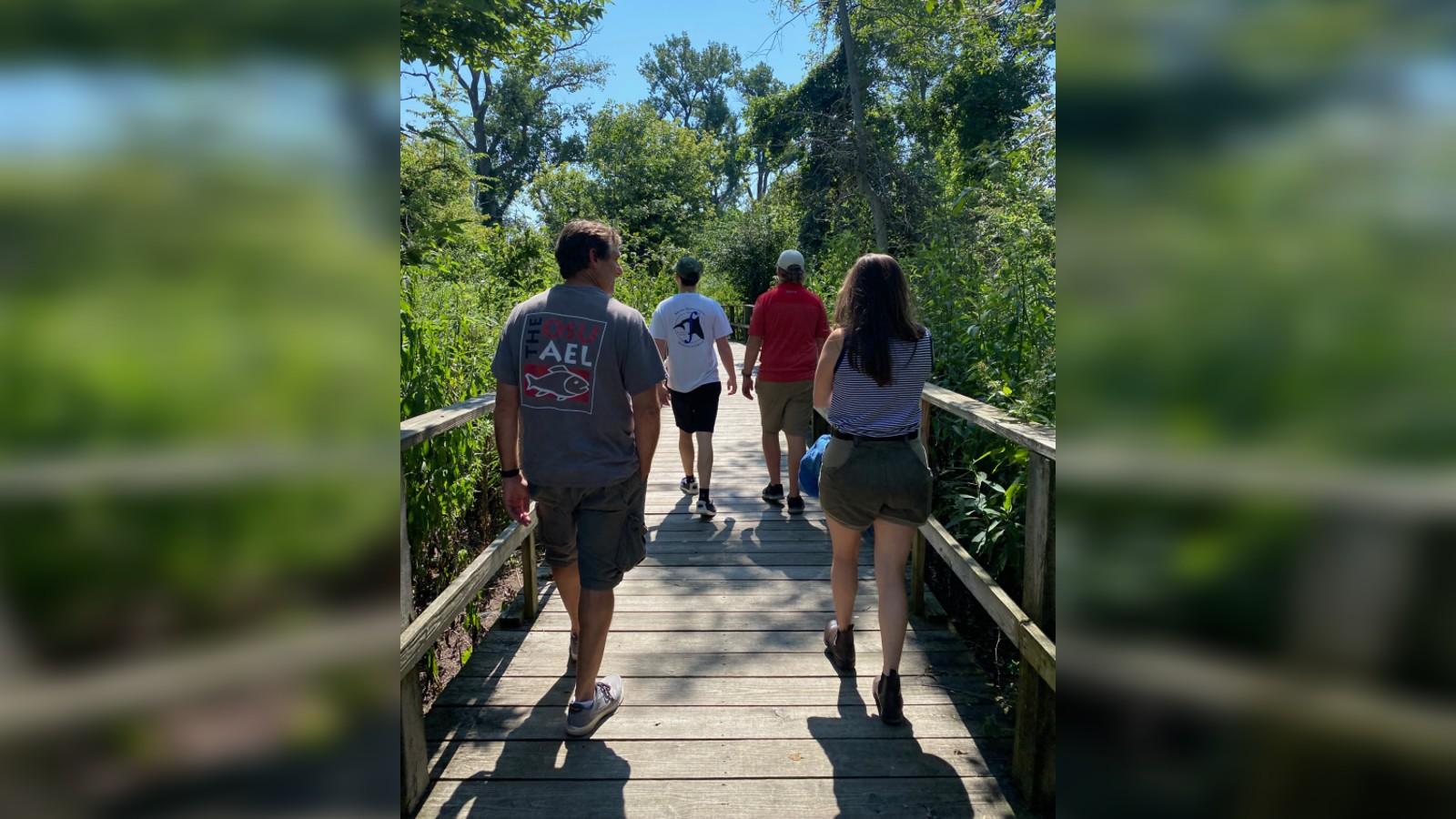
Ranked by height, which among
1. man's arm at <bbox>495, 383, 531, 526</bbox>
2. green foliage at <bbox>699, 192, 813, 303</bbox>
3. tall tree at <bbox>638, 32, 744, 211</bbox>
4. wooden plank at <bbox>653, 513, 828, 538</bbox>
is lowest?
wooden plank at <bbox>653, 513, 828, 538</bbox>

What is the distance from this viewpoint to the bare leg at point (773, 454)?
5.36 metres

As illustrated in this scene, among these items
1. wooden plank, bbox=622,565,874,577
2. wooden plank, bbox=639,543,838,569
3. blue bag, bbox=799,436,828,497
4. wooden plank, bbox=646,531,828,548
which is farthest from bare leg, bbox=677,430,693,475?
blue bag, bbox=799,436,828,497

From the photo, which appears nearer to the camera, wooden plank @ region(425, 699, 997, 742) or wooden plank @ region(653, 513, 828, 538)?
wooden plank @ region(425, 699, 997, 742)

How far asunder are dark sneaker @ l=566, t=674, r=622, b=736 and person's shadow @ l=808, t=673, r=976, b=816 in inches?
26.6

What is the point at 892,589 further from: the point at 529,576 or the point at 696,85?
the point at 696,85

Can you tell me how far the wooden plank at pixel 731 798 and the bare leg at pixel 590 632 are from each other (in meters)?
0.33

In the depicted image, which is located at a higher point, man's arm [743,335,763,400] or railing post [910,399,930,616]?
man's arm [743,335,763,400]

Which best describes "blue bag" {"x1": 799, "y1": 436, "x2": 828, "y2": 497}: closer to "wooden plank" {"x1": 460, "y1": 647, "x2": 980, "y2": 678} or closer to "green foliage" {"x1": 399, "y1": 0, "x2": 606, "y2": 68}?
"wooden plank" {"x1": 460, "y1": 647, "x2": 980, "y2": 678}

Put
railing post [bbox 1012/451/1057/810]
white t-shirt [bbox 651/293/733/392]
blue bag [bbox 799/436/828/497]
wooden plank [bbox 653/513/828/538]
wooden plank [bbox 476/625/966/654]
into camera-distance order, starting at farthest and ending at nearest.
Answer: wooden plank [bbox 653/513/828/538] < white t-shirt [bbox 651/293/733/392] < blue bag [bbox 799/436/828/497] < wooden plank [bbox 476/625/966/654] < railing post [bbox 1012/451/1057/810]

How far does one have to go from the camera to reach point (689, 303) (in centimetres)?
488

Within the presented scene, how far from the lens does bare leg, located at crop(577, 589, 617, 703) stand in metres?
2.61

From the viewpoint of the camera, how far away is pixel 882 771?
242 centimetres

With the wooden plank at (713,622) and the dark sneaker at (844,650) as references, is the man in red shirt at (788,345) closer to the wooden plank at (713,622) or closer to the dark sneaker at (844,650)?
the wooden plank at (713,622)
